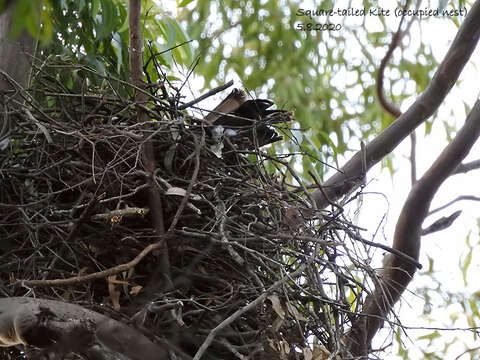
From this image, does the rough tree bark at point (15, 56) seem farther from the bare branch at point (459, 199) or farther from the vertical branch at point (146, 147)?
the bare branch at point (459, 199)

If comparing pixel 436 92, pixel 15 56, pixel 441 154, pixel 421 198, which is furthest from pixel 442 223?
pixel 15 56

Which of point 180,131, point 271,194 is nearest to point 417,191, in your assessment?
point 271,194

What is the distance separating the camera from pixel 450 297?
2.97 meters

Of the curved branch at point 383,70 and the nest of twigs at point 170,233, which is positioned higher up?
the curved branch at point 383,70

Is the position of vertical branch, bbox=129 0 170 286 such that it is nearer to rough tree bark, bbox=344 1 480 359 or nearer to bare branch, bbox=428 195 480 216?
rough tree bark, bbox=344 1 480 359

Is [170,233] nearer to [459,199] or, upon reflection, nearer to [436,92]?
[436,92]

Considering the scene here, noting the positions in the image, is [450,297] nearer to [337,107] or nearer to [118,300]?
A: [337,107]

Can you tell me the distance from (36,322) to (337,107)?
269cm

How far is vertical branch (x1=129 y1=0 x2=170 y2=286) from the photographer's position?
1.43 metres

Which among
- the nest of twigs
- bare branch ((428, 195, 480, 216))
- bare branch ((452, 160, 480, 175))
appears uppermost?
bare branch ((452, 160, 480, 175))

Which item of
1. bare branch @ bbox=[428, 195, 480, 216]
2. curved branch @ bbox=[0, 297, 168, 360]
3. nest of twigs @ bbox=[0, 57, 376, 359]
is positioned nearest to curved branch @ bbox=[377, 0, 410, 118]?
bare branch @ bbox=[428, 195, 480, 216]

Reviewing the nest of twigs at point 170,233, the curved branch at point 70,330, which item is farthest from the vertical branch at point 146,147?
the curved branch at point 70,330

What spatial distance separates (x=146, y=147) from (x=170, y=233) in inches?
10.0

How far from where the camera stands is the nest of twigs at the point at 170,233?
4.66ft
